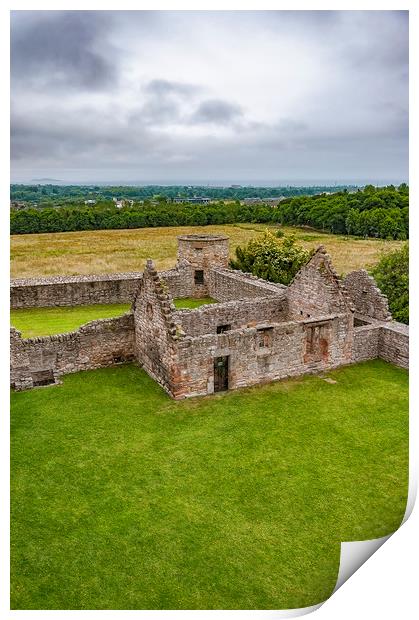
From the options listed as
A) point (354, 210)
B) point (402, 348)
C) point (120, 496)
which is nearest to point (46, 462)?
point (120, 496)

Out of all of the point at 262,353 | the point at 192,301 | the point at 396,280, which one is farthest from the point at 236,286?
the point at 262,353

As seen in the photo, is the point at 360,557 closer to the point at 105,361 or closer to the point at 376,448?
the point at 376,448

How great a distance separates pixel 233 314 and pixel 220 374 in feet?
13.2

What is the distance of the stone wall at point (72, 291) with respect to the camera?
2219 centimetres

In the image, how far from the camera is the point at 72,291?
22.7 metres

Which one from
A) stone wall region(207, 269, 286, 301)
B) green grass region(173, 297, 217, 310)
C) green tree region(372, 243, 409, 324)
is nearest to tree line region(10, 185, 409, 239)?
stone wall region(207, 269, 286, 301)

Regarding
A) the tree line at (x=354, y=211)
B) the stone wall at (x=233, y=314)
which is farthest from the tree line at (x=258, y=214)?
the stone wall at (x=233, y=314)

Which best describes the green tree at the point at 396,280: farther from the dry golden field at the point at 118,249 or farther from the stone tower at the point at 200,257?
the dry golden field at the point at 118,249

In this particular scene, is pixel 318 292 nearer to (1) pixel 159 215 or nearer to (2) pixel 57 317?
(2) pixel 57 317

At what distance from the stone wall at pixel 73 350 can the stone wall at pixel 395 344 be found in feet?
23.6

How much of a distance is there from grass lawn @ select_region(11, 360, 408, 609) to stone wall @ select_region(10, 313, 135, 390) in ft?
2.13

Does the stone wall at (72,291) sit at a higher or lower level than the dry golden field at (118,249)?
lower

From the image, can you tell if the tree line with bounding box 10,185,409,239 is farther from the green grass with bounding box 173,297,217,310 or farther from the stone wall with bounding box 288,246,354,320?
the stone wall with bounding box 288,246,354,320

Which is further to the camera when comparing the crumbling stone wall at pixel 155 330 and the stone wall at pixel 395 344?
the stone wall at pixel 395 344
